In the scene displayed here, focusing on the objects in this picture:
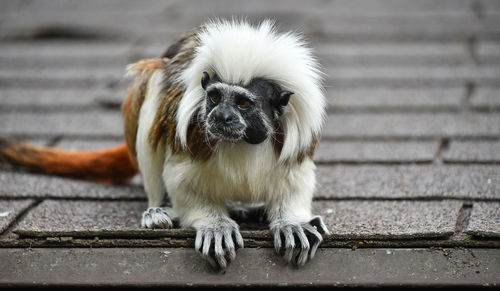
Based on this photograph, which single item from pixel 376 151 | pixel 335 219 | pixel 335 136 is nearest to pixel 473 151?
pixel 376 151

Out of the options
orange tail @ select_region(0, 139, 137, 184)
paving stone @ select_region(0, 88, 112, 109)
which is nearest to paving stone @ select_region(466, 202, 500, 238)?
orange tail @ select_region(0, 139, 137, 184)

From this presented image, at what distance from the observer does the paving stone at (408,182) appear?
281 centimetres

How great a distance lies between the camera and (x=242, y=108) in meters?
2.26

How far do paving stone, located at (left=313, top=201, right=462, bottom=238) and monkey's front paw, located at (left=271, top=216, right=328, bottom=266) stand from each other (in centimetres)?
8

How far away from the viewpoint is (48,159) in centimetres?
312

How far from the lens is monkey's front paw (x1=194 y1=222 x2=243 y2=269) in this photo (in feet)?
7.24

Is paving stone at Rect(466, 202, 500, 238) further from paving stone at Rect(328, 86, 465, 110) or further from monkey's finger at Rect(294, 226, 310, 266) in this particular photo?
paving stone at Rect(328, 86, 465, 110)

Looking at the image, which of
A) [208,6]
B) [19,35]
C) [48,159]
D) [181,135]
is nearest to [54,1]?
[19,35]

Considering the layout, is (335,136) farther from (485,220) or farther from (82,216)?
(82,216)

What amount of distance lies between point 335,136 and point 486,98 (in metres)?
1.08

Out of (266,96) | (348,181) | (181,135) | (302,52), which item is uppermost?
(302,52)

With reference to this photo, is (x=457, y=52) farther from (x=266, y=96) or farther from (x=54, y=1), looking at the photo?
(x=54, y=1)

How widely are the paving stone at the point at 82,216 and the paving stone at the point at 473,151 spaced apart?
1536 mm

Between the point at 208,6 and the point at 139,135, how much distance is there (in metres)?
3.53
